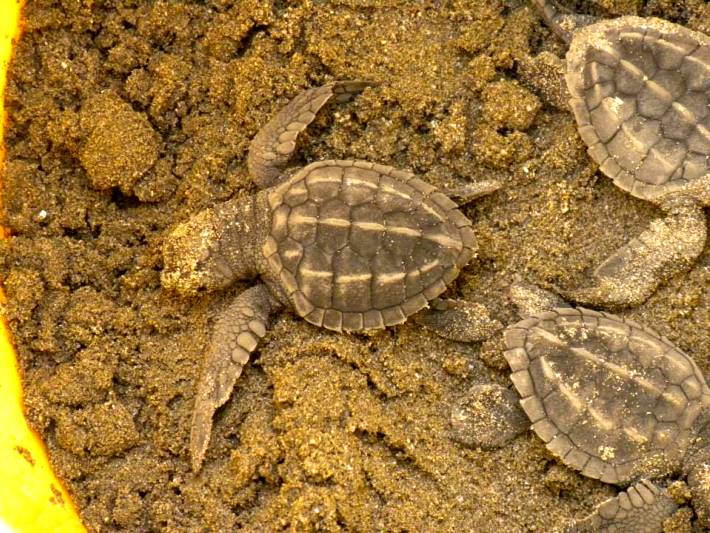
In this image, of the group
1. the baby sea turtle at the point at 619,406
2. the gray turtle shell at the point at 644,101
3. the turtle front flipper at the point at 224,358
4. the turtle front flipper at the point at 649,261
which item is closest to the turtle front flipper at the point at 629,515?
the baby sea turtle at the point at 619,406

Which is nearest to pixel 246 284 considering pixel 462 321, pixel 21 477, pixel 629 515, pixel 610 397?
pixel 462 321

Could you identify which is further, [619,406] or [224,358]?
[224,358]

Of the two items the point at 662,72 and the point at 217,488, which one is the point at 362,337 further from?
the point at 662,72

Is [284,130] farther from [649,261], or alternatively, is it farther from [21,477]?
[21,477]

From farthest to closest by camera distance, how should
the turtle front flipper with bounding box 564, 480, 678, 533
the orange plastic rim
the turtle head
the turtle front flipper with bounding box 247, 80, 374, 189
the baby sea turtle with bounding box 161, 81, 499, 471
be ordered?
1. the turtle front flipper with bounding box 247, 80, 374, 189
2. the turtle head
3. the baby sea turtle with bounding box 161, 81, 499, 471
4. the turtle front flipper with bounding box 564, 480, 678, 533
5. the orange plastic rim

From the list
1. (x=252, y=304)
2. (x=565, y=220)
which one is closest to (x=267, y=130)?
(x=252, y=304)

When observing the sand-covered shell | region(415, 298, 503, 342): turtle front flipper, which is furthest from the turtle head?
the sand-covered shell

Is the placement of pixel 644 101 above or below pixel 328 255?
above

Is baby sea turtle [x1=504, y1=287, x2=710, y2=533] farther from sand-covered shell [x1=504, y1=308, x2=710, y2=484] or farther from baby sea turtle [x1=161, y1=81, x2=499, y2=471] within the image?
baby sea turtle [x1=161, y1=81, x2=499, y2=471]
